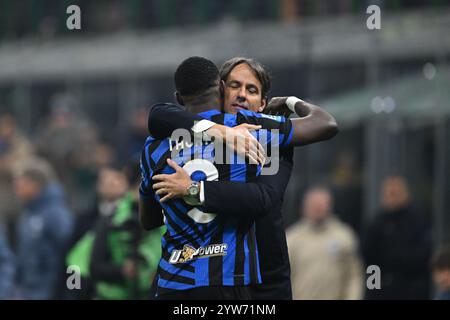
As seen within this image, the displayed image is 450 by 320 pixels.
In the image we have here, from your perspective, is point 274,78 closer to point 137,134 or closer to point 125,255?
point 125,255

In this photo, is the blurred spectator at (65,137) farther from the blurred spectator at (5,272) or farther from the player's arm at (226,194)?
the player's arm at (226,194)

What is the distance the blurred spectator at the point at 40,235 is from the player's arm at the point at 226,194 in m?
4.90

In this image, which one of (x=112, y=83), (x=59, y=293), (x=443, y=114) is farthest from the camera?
(x=112, y=83)

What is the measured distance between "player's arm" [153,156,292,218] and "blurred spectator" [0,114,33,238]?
845 centimetres

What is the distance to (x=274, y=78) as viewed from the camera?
328 inches

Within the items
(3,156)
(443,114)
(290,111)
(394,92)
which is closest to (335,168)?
(394,92)

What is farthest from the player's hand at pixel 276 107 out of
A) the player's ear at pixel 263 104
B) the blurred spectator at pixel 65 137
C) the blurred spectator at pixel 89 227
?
the blurred spectator at pixel 65 137

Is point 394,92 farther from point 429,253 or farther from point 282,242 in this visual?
point 282,242

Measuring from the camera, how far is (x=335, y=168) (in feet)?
41.6

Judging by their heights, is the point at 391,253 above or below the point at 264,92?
below

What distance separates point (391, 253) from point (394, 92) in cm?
252

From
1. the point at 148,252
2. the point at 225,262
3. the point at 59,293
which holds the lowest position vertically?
the point at 59,293

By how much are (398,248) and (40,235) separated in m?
3.39

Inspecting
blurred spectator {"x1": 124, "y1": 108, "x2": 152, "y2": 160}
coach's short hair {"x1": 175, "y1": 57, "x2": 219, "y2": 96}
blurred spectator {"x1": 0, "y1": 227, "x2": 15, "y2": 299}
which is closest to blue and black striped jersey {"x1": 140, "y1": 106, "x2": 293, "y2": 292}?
coach's short hair {"x1": 175, "y1": 57, "x2": 219, "y2": 96}
